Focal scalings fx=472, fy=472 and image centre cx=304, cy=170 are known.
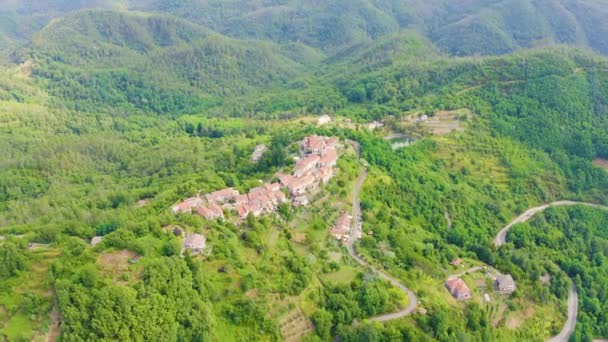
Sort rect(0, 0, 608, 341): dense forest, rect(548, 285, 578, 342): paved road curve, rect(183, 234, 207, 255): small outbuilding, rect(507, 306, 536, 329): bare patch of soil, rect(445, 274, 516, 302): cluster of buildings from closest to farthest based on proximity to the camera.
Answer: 1. rect(0, 0, 608, 341): dense forest
2. rect(183, 234, 207, 255): small outbuilding
3. rect(445, 274, 516, 302): cluster of buildings
4. rect(507, 306, 536, 329): bare patch of soil
5. rect(548, 285, 578, 342): paved road curve

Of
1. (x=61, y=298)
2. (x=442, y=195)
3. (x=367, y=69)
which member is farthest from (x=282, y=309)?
(x=367, y=69)

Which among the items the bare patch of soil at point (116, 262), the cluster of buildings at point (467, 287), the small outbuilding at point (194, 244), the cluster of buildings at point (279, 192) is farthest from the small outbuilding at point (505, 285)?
the bare patch of soil at point (116, 262)

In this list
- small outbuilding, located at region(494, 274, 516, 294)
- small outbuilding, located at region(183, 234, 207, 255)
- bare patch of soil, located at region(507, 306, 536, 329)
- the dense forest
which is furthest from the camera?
small outbuilding, located at region(494, 274, 516, 294)

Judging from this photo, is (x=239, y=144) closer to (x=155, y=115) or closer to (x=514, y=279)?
(x=514, y=279)

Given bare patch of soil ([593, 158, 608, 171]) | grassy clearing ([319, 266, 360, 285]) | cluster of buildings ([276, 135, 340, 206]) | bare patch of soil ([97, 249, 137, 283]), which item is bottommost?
bare patch of soil ([593, 158, 608, 171])

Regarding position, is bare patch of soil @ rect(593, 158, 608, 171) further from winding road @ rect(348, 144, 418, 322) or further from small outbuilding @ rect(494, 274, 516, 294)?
winding road @ rect(348, 144, 418, 322)

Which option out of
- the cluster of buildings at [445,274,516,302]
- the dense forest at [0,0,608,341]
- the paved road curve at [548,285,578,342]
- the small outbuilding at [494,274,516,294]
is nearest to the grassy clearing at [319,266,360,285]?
the dense forest at [0,0,608,341]

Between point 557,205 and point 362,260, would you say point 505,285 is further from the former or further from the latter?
point 557,205

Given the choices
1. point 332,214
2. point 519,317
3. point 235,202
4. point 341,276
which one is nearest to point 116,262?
point 235,202
